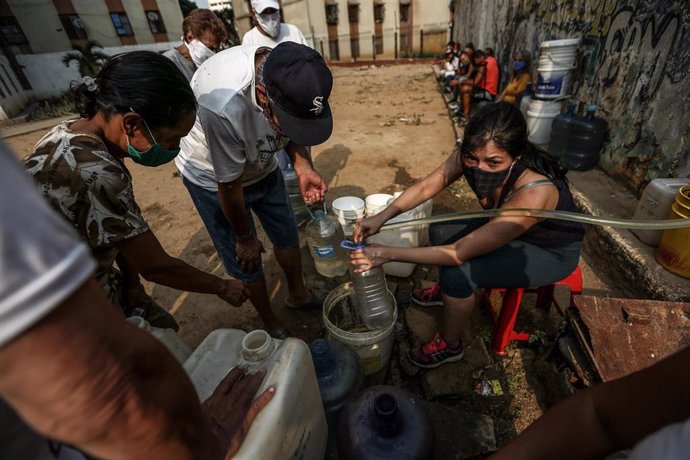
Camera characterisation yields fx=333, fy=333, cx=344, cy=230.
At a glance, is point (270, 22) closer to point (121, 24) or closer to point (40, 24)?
point (40, 24)

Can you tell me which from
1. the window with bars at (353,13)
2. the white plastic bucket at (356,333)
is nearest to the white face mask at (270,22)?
the white plastic bucket at (356,333)

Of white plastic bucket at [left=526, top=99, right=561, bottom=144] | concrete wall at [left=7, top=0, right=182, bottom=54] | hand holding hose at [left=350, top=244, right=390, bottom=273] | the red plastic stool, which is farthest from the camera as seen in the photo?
concrete wall at [left=7, top=0, right=182, bottom=54]

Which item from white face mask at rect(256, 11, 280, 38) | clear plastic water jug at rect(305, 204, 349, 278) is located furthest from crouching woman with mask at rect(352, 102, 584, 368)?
white face mask at rect(256, 11, 280, 38)

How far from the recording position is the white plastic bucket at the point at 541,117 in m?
5.62

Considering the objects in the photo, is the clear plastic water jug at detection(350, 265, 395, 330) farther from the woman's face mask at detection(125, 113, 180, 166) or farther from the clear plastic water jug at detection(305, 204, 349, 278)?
the woman's face mask at detection(125, 113, 180, 166)

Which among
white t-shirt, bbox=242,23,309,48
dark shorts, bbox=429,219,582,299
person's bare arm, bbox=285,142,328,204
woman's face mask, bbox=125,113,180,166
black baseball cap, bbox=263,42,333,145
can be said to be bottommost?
dark shorts, bbox=429,219,582,299

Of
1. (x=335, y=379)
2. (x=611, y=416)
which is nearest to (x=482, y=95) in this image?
(x=335, y=379)

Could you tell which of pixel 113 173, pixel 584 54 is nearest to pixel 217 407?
pixel 113 173

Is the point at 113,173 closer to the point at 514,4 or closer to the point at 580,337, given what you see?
the point at 580,337

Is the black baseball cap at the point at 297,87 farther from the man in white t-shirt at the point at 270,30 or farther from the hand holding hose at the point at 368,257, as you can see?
the man in white t-shirt at the point at 270,30

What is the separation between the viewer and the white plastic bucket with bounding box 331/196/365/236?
3375 millimetres

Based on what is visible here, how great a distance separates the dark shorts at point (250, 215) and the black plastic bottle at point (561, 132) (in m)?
4.38

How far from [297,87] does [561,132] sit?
475 cm

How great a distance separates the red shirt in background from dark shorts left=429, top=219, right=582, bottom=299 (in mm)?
6864
